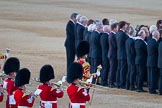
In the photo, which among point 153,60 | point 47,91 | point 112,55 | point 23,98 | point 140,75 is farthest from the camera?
point 112,55

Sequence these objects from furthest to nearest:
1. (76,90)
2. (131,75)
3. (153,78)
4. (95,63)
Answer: (95,63)
(131,75)
(153,78)
(76,90)

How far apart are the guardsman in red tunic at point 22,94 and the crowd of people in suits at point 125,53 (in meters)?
5.47

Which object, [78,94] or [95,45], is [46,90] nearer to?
[78,94]

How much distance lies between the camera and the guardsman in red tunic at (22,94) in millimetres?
13328

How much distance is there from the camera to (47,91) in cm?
1360

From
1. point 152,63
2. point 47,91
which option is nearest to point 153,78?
point 152,63

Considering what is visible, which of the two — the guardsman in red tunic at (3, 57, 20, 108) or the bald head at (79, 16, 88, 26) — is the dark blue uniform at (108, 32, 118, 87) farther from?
the guardsman in red tunic at (3, 57, 20, 108)

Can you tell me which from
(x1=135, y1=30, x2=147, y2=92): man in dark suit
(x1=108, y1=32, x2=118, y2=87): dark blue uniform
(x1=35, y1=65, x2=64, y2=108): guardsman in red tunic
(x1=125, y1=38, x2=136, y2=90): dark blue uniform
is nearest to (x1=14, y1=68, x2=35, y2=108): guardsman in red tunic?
(x1=35, y1=65, x2=64, y2=108): guardsman in red tunic

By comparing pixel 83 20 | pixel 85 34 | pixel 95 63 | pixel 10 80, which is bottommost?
pixel 95 63

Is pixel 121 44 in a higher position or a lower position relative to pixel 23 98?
higher

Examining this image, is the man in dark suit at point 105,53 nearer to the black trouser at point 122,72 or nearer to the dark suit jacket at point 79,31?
the black trouser at point 122,72

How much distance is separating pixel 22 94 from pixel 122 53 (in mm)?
6379

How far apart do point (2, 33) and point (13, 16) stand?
22.4 feet

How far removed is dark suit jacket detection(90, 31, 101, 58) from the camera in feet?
65.3
